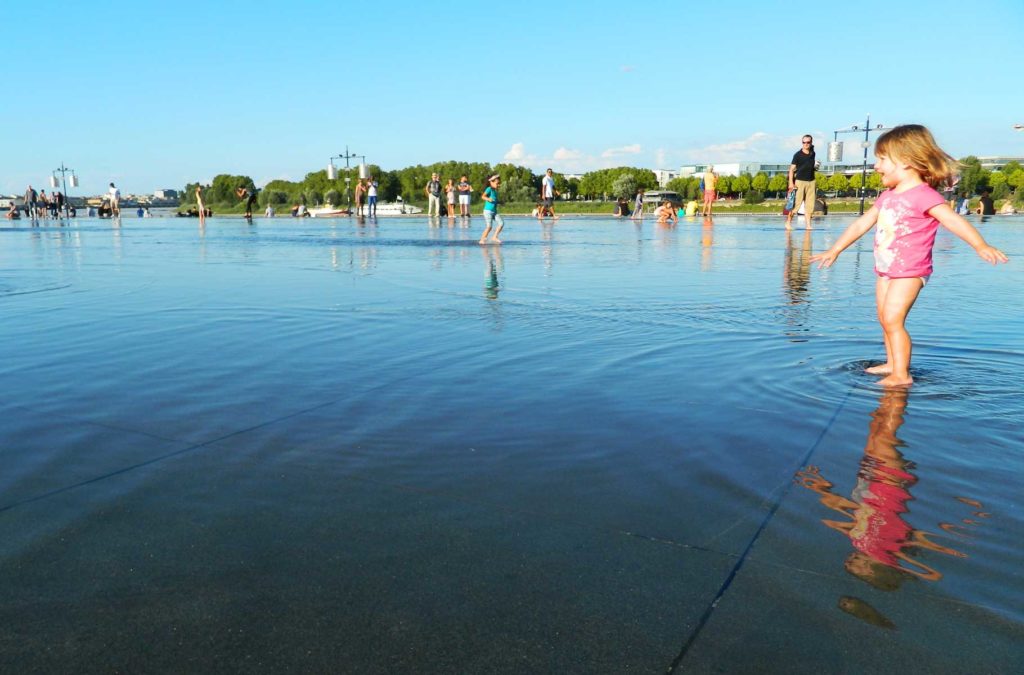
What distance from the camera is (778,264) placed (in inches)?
440

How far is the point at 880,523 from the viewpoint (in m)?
2.42

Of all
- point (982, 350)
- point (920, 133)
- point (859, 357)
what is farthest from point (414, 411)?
point (982, 350)

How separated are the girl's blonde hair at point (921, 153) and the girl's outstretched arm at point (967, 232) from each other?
0.24m

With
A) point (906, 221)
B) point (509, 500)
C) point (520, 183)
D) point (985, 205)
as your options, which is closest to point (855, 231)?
point (906, 221)

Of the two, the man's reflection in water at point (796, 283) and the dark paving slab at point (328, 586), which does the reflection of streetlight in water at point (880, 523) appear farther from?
the man's reflection in water at point (796, 283)

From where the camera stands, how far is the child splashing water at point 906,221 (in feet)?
14.7

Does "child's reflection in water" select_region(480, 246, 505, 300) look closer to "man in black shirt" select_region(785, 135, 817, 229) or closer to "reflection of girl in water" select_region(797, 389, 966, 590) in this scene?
"reflection of girl in water" select_region(797, 389, 966, 590)

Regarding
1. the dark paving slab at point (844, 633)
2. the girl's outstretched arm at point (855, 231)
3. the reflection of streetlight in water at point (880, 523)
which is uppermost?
the girl's outstretched arm at point (855, 231)

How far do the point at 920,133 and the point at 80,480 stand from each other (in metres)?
4.72

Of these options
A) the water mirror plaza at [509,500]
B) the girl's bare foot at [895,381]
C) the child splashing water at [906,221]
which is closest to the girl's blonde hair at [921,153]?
the child splashing water at [906,221]

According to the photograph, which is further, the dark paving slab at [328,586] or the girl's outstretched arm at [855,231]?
the girl's outstretched arm at [855,231]

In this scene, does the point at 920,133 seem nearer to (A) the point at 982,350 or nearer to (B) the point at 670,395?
(A) the point at 982,350

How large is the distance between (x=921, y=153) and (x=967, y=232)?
0.57 metres

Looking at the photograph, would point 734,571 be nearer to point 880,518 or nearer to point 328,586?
point 880,518
